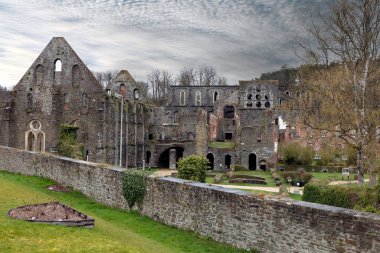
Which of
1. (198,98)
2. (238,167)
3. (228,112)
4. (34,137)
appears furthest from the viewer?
(198,98)

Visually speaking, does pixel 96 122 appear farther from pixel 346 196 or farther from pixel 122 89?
pixel 346 196

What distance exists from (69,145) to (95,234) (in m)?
21.3

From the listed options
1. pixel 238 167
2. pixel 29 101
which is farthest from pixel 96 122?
pixel 238 167

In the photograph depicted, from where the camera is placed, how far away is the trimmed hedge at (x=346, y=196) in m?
15.7

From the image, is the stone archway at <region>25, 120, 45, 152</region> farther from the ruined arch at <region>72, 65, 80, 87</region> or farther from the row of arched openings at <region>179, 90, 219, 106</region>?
the row of arched openings at <region>179, 90, 219, 106</region>

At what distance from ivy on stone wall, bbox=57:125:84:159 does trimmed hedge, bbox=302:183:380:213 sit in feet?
52.6

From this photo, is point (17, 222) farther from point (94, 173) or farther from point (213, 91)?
point (213, 91)

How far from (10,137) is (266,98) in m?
42.3

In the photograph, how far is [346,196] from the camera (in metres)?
17.6

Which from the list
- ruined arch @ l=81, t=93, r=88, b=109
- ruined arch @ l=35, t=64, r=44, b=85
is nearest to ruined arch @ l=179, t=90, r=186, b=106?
ruined arch @ l=81, t=93, r=88, b=109

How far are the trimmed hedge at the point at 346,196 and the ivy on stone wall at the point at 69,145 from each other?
16025 millimetres

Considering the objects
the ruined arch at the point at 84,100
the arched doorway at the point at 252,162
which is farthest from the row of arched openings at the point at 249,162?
the ruined arch at the point at 84,100

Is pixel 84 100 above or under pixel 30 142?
above

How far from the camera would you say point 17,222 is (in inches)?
388
